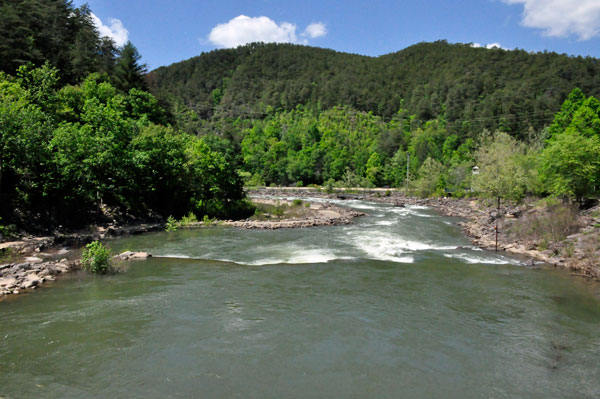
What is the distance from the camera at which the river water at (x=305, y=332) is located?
24.0ft

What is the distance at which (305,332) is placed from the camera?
31.2 feet

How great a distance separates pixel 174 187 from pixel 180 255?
1313cm

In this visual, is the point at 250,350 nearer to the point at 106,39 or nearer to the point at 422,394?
the point at 422,394

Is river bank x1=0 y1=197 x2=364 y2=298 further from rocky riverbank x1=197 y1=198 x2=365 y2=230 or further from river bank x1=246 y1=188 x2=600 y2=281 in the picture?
river bank x1=246 y1=188 x2=600 y2=281

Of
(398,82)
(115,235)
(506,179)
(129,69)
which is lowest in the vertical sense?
(115,235)

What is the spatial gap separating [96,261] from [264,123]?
375 ft

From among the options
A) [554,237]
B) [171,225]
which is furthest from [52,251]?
[554,237]

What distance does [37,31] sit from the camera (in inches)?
1470

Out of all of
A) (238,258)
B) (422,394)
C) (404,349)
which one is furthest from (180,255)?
(422,394)

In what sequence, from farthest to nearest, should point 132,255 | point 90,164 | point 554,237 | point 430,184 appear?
point 430,184 → point 90,164 → point 554,237 → point 132,255

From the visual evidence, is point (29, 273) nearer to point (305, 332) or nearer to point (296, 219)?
point (305, 332)

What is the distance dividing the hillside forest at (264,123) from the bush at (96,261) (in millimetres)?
8662

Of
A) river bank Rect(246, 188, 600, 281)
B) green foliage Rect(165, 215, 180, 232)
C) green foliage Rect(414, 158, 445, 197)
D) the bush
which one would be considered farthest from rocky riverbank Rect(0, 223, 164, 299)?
green foliage Rect(414, 158, 445, 197)

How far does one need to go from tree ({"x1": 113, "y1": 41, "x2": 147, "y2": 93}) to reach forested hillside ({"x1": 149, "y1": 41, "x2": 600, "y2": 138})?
25.1 feet
